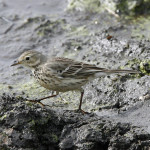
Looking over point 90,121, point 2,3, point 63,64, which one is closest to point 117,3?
point 2,3

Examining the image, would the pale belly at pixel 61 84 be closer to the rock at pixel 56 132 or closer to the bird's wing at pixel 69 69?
the bird's wing at pixel 69 69

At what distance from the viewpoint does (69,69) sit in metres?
6.91

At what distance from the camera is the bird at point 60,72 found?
6.72 m

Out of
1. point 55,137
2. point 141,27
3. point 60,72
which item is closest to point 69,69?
point 60,72

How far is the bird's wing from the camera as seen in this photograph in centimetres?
684

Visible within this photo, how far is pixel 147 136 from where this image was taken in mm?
5473

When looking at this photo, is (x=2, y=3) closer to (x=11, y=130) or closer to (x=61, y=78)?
(x=61, y=78)

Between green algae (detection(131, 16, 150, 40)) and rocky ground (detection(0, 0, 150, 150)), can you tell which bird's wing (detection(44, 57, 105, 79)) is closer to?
rocky ground (detection(0, 0, 150, 150))

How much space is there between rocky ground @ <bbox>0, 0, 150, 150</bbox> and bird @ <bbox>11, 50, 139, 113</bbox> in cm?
47

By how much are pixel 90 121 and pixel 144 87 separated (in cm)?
194

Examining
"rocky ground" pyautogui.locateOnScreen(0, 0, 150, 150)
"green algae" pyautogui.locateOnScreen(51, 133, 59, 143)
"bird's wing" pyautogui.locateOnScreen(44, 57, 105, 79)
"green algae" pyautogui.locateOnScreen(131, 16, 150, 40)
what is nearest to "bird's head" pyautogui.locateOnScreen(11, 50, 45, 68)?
"bird's wing" pyautogui.locateOnScreen(44, 57, 105, 79)

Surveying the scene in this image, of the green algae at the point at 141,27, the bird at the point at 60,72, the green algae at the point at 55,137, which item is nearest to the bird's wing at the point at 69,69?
the bird at the point at 60,72

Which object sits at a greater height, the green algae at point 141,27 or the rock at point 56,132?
the green algae at point 141,27

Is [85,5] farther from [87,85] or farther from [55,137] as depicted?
[55,137]
